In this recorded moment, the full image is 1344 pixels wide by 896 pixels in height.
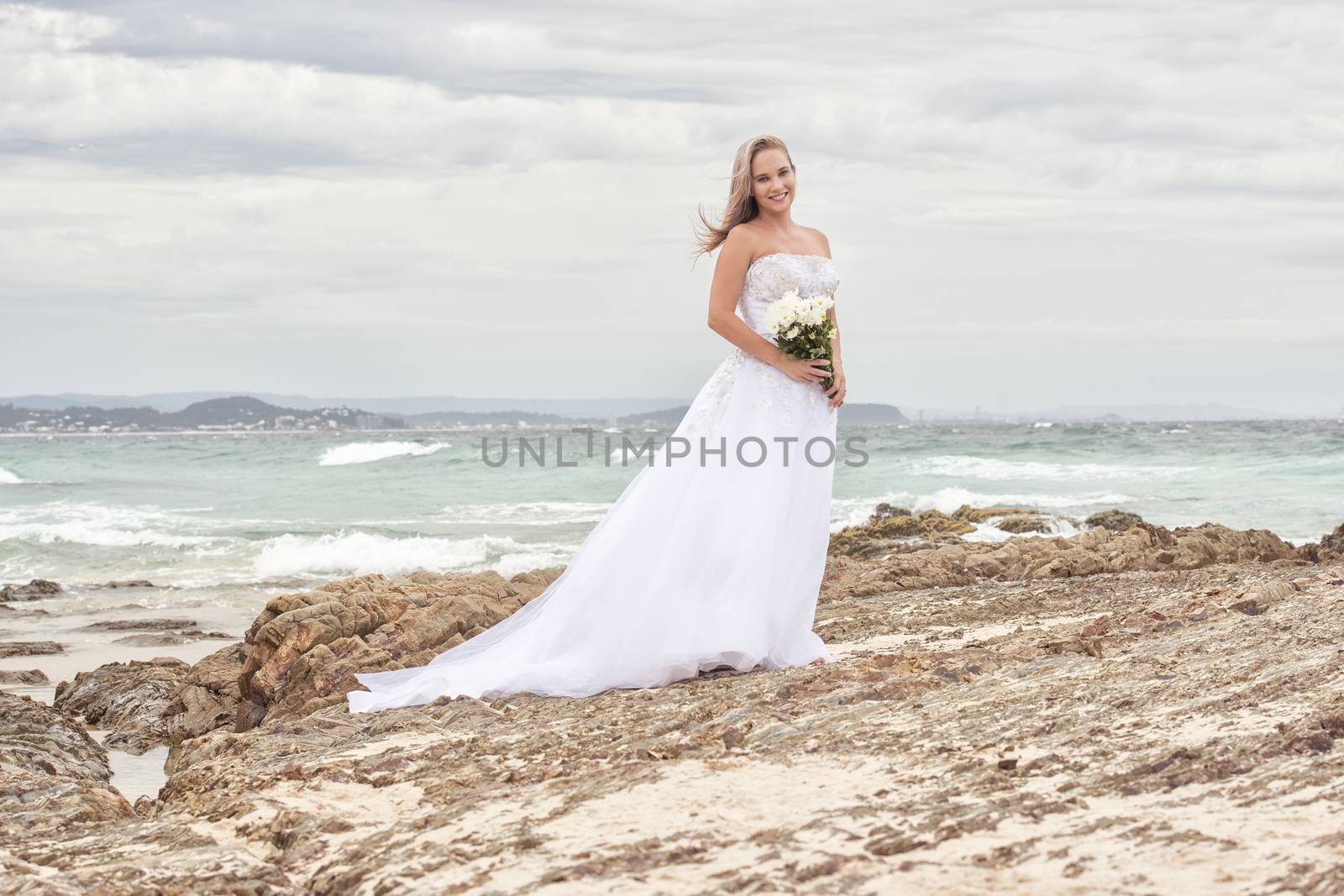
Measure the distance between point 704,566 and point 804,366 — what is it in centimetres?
106

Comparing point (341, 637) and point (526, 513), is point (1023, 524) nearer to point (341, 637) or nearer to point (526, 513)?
point (341, 637)

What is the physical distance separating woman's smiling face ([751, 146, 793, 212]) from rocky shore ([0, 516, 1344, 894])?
7.19 feet

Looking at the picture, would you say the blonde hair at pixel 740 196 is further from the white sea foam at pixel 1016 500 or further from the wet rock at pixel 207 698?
the white sea foam at pixel 1016 500

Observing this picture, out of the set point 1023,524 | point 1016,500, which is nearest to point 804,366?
point 1023,524

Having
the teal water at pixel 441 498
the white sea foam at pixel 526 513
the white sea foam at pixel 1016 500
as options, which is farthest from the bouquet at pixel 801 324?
the white sea foam at pixel 1016 500

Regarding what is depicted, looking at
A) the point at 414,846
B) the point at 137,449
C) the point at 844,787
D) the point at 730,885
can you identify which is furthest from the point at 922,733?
the point at 137,449

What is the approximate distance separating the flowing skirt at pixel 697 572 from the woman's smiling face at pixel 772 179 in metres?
0.74

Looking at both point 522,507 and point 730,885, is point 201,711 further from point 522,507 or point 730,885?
point 522,507

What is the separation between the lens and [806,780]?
3.86 m

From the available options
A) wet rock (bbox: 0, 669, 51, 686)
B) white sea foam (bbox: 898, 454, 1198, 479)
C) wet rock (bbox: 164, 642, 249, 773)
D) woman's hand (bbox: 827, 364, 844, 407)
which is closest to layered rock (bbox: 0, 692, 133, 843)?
wet rock (bbox: 164, 642, 249, 773)

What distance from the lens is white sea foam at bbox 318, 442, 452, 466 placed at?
46719 mm

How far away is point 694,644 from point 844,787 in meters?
1.88

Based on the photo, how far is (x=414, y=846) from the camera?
3580 mm

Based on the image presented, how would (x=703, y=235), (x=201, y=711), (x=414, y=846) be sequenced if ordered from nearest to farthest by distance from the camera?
1. (x=414, y=846)
2. (x=703, y=235)
3. (x=201, y=711)
